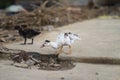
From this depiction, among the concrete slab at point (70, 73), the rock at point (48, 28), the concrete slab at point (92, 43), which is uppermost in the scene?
the rock at point (48, 28)

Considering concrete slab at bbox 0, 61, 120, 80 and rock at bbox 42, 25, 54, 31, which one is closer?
concrete slab at bbox 0, 61, 120, 80

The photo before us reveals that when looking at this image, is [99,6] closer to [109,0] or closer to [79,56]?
[109,0]

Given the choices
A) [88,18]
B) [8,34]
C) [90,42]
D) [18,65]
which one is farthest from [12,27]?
[88,18]

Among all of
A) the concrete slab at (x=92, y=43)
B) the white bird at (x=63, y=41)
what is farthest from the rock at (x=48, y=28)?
the white bird at (x=63, y=41)

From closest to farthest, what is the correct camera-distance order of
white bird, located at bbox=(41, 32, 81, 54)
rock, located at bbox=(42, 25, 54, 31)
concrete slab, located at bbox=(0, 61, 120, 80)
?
1. concrete slab, located at bbox=(0, 61, 120, 80)
2. white bird, located at bbox=(41, 32, 81, 54)
3. rock, located at bbox=(42, 25, 54, 31)

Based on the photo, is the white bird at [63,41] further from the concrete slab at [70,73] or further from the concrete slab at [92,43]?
the concrete slab at [70,73]

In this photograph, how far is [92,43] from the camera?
23.9 ft

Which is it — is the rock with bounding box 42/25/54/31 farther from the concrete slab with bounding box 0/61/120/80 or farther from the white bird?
the concrete slab with bounding box 0/61/120/80

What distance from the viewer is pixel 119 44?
23.4ft

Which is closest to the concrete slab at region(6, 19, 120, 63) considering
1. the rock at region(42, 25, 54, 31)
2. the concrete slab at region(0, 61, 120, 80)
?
the rock at region(42, 25, 54, 31)

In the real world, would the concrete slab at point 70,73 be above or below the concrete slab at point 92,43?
below

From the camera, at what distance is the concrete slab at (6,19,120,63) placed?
632 cm

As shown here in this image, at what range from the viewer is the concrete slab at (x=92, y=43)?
6.32m

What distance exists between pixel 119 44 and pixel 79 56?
1213mm
